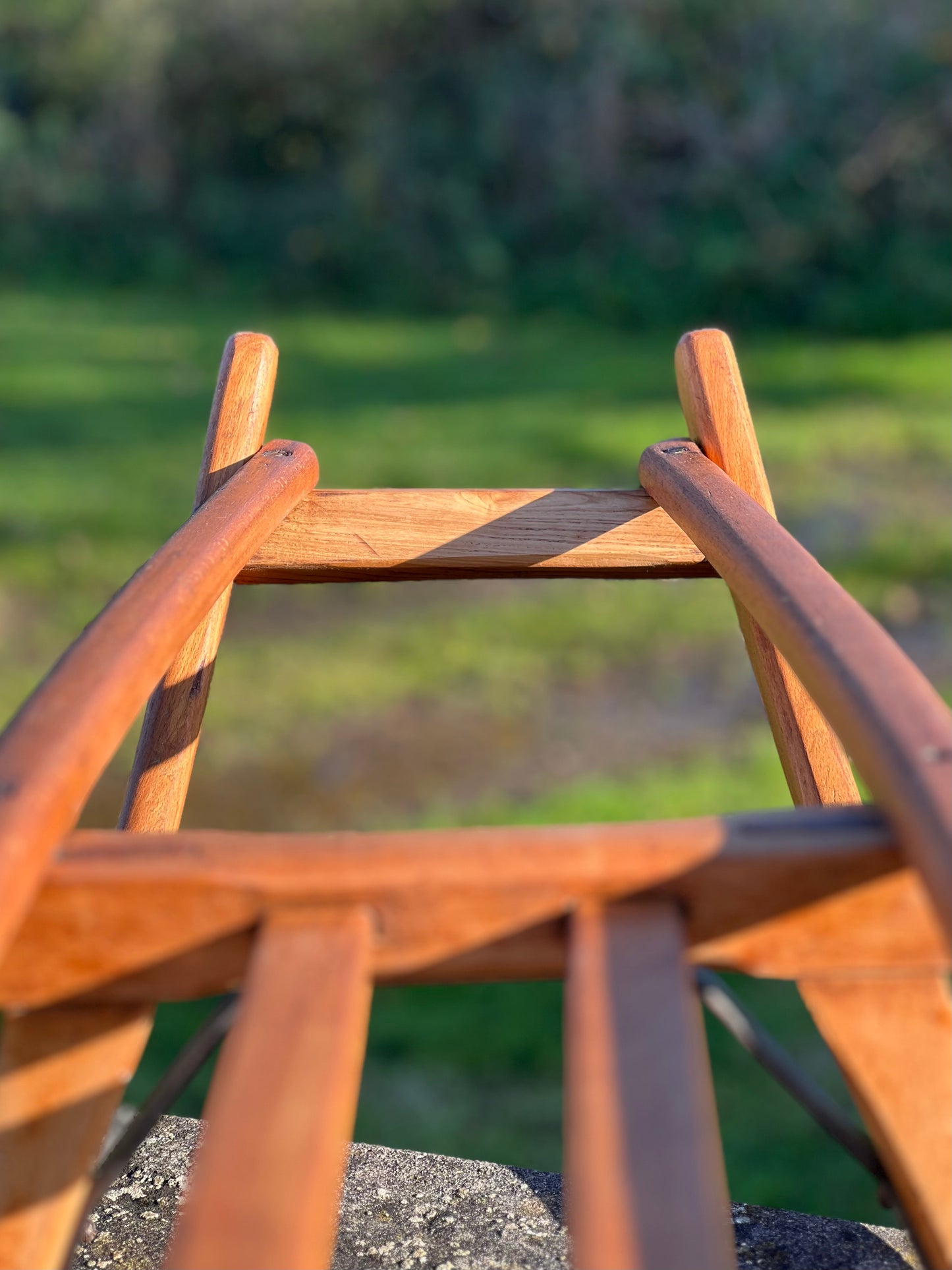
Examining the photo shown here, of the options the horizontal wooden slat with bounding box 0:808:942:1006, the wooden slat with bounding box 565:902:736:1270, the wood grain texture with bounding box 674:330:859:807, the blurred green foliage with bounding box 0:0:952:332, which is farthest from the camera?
the blurred green foliage with bounding box 0:0:952:332

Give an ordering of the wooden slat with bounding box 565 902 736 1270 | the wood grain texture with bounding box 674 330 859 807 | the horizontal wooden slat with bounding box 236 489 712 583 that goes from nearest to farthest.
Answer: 1. the wooden slat with bounding box 565 902 736 1270
2. the wood grain texture with bounding box 674 330 859 807
3. the horizontal wooden slat with bounding box 236 489 712 583

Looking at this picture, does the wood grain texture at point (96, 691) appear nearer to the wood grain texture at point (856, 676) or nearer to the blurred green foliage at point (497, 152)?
the wood grain texture at point (856, 676)

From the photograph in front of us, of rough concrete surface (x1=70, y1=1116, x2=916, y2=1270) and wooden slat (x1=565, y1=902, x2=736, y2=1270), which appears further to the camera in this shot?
rough concrete surface (x1=70, y1=1116, x2=916, y2=1270)

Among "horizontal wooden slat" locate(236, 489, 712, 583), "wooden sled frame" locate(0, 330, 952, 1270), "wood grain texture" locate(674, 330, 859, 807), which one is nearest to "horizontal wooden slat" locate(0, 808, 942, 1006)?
"wooden sled frame" locate(0, 330, 952, 1270)

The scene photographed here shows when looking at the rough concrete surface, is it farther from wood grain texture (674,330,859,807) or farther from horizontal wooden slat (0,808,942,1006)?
horizontal wooden slat (0,808,942,1006)

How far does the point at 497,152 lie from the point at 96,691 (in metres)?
6.97

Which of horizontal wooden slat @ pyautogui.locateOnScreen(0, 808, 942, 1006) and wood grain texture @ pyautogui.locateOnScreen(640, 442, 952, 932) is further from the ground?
wood grain texture @ pyautogui.locateOnScreen(640, 442, 952, 932)

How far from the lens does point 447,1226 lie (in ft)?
3.32

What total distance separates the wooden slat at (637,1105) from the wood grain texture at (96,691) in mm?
230

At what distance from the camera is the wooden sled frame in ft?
1.49

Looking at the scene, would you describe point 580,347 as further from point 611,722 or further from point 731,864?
point 731,864

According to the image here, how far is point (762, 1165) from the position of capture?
178 cm

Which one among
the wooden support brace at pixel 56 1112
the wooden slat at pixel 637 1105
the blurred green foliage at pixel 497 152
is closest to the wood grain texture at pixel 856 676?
the wooden slat at pixel 637 1105

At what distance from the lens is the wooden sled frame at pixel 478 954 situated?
456mm
